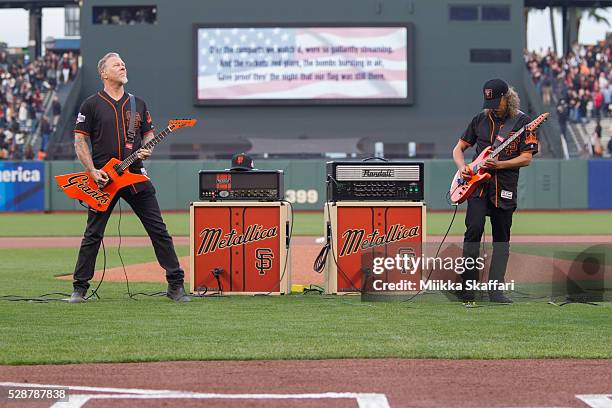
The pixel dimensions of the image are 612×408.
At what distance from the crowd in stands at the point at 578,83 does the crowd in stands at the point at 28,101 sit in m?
17.3

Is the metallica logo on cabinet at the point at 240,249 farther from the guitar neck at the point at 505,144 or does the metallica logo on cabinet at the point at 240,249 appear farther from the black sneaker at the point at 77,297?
the guitar neck at the point at 505,144

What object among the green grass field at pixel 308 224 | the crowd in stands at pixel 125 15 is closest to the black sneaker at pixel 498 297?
the green grass field at pixel 308 224

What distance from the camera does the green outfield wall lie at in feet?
120

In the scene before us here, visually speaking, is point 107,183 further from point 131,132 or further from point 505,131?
point 505,131

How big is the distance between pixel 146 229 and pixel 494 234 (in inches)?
122

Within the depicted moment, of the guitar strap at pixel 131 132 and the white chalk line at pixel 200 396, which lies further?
the guitar strap at pixel 131 132

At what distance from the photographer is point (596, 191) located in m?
37.2

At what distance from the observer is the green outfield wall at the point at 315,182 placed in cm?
3653

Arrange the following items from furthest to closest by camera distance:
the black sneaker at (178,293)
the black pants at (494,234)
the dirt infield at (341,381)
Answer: the black sneaker at (178,293)
the black pants at (494,234)
the dirt infield at (341,381)

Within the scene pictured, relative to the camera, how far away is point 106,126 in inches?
396

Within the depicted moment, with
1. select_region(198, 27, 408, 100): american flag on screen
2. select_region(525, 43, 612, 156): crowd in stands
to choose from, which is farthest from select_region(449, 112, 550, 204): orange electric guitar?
select_region(198, 27, 408, 100): american flag on screen

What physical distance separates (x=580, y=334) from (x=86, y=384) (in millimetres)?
3610

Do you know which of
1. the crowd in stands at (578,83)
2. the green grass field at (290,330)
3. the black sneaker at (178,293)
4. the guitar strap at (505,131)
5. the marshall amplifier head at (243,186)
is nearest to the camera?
the green grass field at (290,330)

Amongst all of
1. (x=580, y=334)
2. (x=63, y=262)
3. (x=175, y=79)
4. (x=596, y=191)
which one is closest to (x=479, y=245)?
(x=580, y=334)
